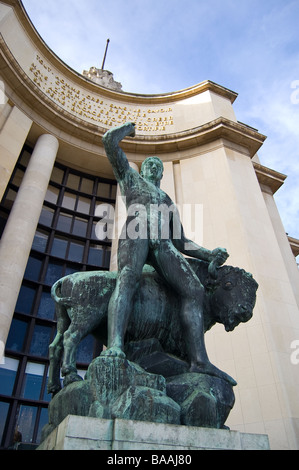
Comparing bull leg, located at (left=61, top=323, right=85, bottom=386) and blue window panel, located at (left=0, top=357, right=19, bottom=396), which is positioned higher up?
blue window panel, located at (left=0, top=357, right=19, bottom=396)

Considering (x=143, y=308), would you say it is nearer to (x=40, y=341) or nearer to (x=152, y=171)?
(x=152, y=171)

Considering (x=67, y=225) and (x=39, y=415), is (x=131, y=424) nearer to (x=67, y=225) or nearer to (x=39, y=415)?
(x=39, y=415)

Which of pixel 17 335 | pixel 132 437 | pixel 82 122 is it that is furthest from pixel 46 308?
pixel 132 437

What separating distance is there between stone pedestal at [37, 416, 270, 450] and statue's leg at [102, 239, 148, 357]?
662 mm

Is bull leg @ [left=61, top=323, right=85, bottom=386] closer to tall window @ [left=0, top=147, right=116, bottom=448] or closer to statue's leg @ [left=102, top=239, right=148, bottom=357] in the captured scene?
statue's leg @ [left=102, top=239, right=148, bottom=357]

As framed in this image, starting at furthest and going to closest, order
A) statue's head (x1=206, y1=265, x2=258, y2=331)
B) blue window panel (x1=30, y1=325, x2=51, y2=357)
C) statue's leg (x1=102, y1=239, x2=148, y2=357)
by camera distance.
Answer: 1. blue window panel (x1=30, y1=325, x2=51, y2=357)
2. statue's head (x1=206, y1=265, x2=258, y2=331)
3. statue's leg (x1=102, y1=239, x2=148, y2=357)

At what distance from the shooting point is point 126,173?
13.1 ft

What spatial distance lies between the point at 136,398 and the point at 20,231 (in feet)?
27.9

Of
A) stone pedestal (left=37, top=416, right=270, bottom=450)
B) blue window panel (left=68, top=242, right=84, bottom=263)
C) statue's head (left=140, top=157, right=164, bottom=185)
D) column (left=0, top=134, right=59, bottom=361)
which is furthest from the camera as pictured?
blue window panel (left=68, top=242, right=84, bottom=263)

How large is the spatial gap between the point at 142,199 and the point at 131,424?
2.39 meters

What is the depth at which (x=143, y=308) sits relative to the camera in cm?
336

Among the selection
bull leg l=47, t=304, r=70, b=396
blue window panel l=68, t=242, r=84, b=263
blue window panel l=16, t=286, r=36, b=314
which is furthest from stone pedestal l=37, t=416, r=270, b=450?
blue window panel l=68, t=242, r=84, b=263

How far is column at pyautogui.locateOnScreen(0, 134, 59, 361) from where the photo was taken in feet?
27.7

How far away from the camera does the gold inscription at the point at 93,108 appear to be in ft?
48.3
